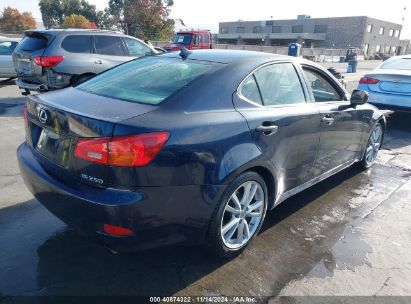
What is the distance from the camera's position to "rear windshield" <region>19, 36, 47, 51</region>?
25.9 feet

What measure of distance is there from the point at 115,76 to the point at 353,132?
2.83 m

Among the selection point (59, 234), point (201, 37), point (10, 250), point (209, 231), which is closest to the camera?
point (209, 231)

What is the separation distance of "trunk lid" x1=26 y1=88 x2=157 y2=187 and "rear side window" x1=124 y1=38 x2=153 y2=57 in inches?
259

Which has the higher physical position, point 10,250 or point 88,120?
point 88,120

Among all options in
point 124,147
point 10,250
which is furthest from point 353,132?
point 10,250

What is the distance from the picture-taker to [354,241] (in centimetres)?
343

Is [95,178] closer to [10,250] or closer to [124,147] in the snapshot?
[124,147]

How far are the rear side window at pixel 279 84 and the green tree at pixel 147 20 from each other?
114 feet

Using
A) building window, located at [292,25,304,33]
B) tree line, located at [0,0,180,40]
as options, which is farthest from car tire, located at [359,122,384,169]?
building window, located at [292,25,304,33]

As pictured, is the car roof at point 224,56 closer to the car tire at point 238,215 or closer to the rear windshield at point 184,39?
the car tire at point 238,215

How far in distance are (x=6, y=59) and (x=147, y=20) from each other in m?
26.8

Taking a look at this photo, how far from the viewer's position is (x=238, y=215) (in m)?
3.03

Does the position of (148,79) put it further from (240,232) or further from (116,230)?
(240,232)

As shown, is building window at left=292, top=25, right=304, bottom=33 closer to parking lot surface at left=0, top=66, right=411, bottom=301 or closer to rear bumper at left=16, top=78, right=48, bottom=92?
rear bumper at left=16, top=78, right=48, bottom=92
